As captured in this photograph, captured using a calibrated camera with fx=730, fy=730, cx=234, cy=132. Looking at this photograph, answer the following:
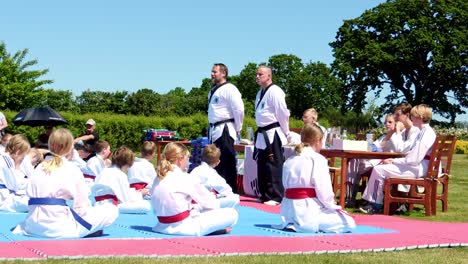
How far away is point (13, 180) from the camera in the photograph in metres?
10.2

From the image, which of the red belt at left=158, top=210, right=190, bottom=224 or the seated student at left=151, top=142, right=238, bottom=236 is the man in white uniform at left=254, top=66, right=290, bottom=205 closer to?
the seated student at left=151, top=142, right=238, bottom=236

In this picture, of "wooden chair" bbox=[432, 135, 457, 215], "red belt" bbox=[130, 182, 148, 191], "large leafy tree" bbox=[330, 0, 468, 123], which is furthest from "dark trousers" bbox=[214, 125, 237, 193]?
"large leafy tree" bbox=[330, 0, 468, 123]

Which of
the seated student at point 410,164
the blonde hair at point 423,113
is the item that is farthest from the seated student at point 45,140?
the blonde hair at point 423,113

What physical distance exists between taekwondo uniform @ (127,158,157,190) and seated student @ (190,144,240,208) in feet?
4.94

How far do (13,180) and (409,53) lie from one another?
146ft

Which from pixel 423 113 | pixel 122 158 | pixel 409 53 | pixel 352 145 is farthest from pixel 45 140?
pixel 409 53

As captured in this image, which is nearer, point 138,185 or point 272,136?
point 138,185

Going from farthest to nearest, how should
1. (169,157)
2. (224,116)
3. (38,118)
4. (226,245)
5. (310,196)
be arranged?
(38,118)
(224,116)
(310,196)
(169,157)
(226,245)

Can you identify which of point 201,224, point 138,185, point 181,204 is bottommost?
point 201,224

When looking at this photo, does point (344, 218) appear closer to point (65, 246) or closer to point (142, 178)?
point (65, 246)

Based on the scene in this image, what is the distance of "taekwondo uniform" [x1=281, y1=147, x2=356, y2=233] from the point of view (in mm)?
8148

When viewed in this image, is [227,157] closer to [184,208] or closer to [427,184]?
[427,184]

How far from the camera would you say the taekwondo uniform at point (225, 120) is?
1266 cm

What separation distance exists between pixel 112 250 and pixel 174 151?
1.68 meters
